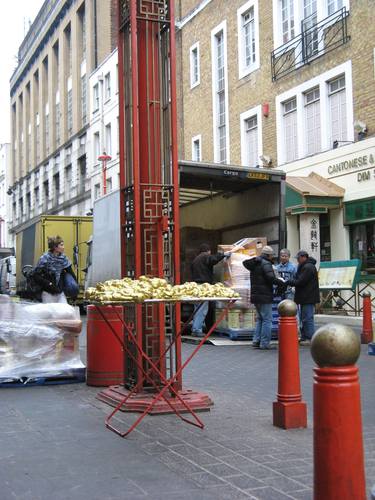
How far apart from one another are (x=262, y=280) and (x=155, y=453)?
7.06 meters

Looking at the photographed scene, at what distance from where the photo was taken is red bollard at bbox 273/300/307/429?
5.62m

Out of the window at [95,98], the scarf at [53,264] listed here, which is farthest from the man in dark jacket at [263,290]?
the window at [95,98]

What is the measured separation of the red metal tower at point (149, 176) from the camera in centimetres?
662

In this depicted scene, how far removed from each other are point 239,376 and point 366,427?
10.2ft

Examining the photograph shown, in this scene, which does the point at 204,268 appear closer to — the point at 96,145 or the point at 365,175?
the point at 365,175

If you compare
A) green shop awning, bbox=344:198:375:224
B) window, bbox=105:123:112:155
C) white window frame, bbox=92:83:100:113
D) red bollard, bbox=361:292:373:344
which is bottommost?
red bollard, bbox=361:292:373:344

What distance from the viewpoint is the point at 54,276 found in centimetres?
973

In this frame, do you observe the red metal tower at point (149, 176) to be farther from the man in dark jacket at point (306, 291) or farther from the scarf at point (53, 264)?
the man in dark jacket at point (306, 291)

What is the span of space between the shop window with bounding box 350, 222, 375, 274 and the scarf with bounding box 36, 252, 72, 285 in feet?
35.7

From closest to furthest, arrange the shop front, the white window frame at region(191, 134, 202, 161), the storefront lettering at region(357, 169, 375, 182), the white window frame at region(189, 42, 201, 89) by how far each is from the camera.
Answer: the storefront lettering at region(357, 169, 375, 182) < the shop front < the white window frame at region(191, 134, 202, 161) < the white window frame at region(189, 42, 201, 89)

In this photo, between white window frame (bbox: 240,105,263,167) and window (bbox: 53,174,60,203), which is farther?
window (bbox: 53,174,60,203)

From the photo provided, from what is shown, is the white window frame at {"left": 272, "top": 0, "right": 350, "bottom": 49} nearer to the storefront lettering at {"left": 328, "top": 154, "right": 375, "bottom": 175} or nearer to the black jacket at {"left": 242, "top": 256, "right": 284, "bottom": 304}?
the storefront lettering at {"left": 328, "top": 154, "right": 375, "bottom": 175}

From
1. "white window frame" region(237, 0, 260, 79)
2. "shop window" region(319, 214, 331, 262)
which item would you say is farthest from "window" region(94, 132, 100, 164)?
"shop window" region(319, 214, 331, 262)

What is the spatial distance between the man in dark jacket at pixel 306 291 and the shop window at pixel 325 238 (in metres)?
8.29
